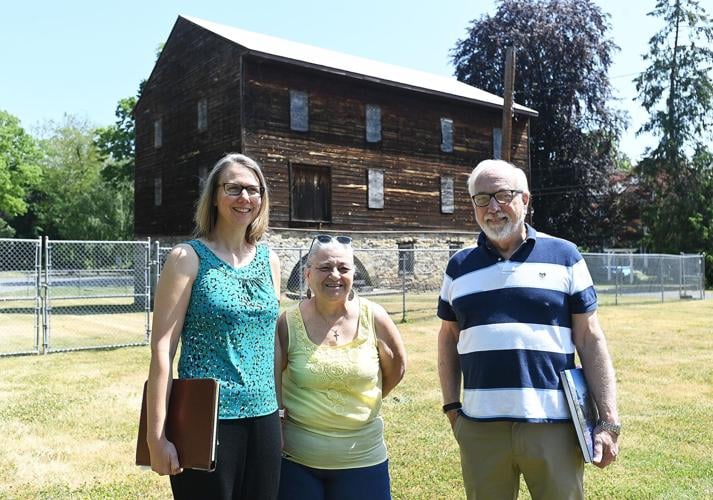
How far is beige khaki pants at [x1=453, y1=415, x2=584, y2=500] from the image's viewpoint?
2.82 m

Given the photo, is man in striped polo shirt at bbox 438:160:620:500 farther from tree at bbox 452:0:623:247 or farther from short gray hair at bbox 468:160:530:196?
tree at bbox 452:0:623:247

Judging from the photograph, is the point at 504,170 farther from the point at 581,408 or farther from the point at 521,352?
the point at 581,408

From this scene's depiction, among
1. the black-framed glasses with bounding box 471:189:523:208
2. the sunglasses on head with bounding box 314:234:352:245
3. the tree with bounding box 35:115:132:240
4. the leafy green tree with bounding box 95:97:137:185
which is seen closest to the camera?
the black-framed glasses with bounding box 471:189:523:208

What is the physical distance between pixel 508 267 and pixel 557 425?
0.73 metres

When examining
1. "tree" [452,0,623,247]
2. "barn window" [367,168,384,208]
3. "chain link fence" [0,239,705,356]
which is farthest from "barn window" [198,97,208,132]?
"tree" [452,0,623,247]

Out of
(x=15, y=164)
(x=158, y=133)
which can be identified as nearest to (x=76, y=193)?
(x=15, y=164)

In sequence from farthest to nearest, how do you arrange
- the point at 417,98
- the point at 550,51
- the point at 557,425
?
the point at 550,51
the point at 417,98
the point at 557,425

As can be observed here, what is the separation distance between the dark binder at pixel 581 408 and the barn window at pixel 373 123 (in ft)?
74.6

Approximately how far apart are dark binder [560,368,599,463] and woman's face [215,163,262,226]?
1.57 meters

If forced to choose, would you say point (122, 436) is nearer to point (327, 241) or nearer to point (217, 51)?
point (327, 241)

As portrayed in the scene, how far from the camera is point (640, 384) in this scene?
8922 millimetres

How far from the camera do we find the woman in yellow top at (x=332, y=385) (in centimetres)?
289

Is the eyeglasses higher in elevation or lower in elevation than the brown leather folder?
higher

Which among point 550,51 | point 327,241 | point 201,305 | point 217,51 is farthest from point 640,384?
point 550,51
